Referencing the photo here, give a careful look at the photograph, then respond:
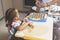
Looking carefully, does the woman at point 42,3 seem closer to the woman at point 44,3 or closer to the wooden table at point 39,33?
the woman at point 44,3

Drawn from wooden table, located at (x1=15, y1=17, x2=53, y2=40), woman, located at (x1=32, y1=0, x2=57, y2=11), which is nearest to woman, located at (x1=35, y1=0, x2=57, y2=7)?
woman, located at (x1=32, y1=0, x2=57, y2=11)

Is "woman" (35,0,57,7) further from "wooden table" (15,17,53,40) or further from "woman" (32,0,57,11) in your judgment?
"wooden table" (15,17,53,40)

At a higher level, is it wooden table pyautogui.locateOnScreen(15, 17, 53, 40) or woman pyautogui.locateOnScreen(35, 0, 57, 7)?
woman pyautogui.locateOnScreen(35, 0, 57, 7)

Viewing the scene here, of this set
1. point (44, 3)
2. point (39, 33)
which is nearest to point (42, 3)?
point (44, 3)

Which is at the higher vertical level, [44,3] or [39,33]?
[44,3]

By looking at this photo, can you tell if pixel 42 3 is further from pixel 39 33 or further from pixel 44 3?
pixel 39 33

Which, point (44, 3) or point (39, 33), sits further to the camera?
point (44, 3)

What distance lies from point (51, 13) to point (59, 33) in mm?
376

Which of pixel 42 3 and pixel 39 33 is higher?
pixel 42 3

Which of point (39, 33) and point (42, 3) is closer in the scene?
point (39, 33)

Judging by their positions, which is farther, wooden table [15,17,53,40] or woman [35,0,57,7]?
woman [35,0,57,7]

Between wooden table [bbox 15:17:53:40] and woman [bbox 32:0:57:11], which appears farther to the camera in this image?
woman [bbox 32:0:57:11]

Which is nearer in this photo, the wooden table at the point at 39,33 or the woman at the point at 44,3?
the wooden table at the point at 39,33

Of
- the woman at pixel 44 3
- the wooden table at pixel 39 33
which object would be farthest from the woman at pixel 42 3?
the wooden table at pixel 39 33
